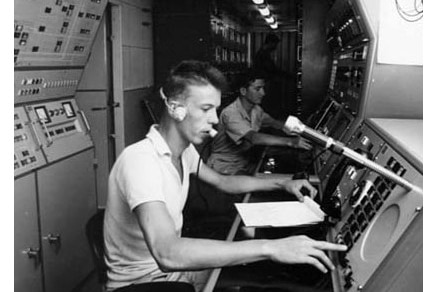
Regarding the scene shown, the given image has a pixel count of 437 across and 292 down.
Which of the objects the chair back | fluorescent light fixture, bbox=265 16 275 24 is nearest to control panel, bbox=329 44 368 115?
the chair back

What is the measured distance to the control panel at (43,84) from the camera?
2.64 m

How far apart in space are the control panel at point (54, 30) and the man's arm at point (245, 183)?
124 cm

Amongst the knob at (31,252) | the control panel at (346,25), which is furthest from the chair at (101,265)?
the control panel at (346,25)

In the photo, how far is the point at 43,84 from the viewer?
115 inches

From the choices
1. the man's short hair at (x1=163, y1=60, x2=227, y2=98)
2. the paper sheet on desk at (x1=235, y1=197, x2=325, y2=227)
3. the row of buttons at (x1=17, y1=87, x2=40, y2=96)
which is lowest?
the paper sheet on desk at (x1=235, y1=197, x2=325, y2=227)

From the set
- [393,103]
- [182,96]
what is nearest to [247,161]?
[393,103]

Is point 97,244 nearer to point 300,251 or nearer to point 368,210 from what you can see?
point 300,251

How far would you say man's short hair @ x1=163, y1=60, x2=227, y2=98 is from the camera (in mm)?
1570

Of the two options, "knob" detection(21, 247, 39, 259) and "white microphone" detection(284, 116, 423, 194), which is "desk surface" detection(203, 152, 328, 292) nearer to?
"white microphone" detection(284, 116, 423, 194)

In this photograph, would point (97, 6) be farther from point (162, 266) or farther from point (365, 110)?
point (162, 266)

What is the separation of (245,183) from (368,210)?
731mm

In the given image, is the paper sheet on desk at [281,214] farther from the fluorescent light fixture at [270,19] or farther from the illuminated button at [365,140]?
the fluorescent light fixture at [270,19]

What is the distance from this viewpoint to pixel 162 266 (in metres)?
1.20

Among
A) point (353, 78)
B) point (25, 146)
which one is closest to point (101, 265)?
point (25, 146)
